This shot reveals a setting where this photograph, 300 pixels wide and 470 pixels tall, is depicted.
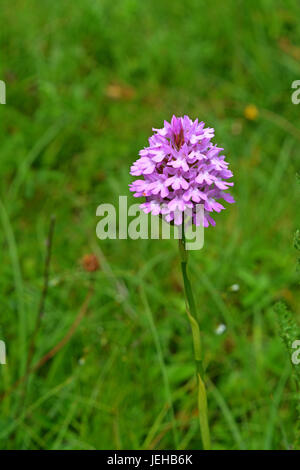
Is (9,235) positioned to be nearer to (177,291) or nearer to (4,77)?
(177,291)

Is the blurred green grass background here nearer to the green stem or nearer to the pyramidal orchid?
the green stem

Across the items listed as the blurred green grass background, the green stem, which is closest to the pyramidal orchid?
the green stem

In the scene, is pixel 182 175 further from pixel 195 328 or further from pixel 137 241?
pixel 137 241

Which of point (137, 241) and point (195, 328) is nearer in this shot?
point (195, 328)

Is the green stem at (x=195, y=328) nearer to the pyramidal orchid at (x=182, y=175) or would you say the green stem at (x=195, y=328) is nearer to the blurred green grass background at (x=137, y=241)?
the pyramidal orchid at (x=182, y=175)

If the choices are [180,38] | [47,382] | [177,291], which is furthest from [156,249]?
[180,38]

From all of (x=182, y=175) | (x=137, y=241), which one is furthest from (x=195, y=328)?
(x=137, y=241)

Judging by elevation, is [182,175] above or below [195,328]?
above
